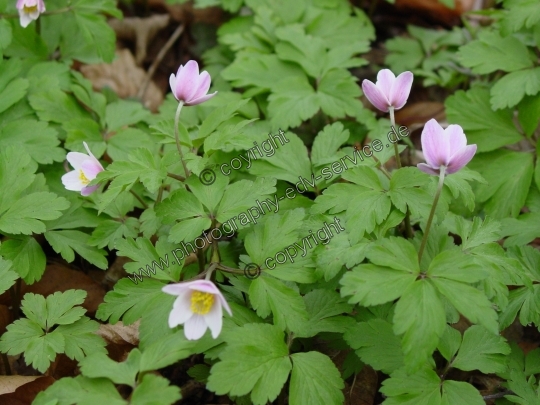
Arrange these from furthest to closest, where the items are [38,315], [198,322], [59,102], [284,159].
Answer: [59,102]
[284,159]
[38,315]
[198,322]

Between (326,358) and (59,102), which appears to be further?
(59,102)

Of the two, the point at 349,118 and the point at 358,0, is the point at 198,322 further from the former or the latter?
the point at 358,0

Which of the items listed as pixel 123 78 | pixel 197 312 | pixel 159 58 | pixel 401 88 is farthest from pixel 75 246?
pixel 159 58

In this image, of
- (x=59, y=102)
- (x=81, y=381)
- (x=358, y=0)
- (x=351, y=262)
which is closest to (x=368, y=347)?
(x=351, y=262)

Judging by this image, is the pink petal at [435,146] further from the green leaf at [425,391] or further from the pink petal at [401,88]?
the green leaf at [425,391]

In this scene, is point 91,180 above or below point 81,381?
above

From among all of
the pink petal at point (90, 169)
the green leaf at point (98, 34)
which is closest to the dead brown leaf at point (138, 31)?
the green leaf at point (98, 34)

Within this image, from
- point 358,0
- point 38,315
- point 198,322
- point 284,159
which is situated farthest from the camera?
point 358,0
